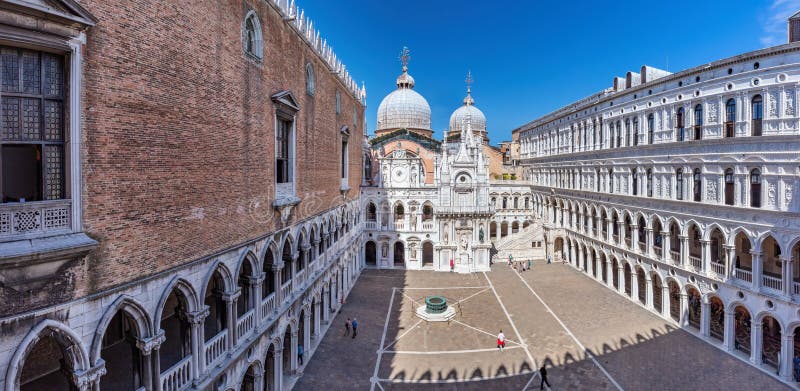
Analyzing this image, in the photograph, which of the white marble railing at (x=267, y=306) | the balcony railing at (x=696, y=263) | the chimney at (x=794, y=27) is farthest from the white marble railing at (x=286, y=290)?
the chimney at (x=794, y=27)

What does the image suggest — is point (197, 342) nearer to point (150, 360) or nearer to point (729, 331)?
point (150, 360)

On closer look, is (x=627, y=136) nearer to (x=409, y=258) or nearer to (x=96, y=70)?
(x=409, y=258)

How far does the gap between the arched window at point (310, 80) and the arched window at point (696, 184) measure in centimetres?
2357

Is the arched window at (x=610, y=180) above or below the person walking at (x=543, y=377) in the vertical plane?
above

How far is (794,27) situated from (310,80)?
2603cm

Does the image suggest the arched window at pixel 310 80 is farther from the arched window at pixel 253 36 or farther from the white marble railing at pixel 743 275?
the white marble railing at pixel 743 275

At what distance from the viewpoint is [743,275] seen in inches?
869

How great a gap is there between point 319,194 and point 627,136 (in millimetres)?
24827

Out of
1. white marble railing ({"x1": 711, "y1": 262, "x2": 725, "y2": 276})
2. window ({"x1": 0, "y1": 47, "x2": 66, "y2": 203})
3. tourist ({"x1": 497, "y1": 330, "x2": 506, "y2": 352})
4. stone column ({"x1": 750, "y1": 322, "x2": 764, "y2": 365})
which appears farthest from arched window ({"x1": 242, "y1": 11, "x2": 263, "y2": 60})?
stone column ({"x1": 750, "y1": 322, "x2": 764, "y2": 365})

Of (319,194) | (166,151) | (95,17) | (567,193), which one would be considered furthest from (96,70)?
(567,193)

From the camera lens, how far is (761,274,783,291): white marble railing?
66.6ft

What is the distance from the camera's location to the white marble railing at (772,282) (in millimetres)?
20312

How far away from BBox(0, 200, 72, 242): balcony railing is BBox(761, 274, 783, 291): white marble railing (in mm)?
28754

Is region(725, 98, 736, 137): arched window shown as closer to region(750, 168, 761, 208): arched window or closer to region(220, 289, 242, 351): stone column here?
region(750, 168, 761, 208): arched window
